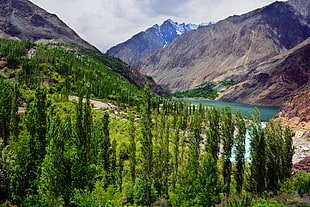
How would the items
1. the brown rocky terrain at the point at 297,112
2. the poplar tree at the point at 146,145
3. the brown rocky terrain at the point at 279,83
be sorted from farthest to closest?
the brown rocky terrain at the point at 279,83, the brown rocky terrain at the point at 297,112, the poplar tree at the point at 146,145

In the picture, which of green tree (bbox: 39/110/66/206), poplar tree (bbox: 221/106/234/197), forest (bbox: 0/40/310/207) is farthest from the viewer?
poplar tree (bbox: 221/106/234/197)

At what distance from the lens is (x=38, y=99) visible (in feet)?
63.7

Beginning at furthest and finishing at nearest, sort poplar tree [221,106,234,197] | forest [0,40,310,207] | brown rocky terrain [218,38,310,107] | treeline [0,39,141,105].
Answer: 1. brown rocky terrain [218,38,310,107]
2. treeline [0,39,141,105]
3. poplar tree [221,106,234,197]
4. forest [0,40,310,207]

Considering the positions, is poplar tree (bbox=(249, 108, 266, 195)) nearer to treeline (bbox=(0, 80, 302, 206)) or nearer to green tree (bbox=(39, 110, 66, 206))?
treeline (bbox=(0, 80, 302, 206))

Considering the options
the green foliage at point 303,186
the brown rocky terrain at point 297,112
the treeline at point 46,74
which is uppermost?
the treeline at point 46,74

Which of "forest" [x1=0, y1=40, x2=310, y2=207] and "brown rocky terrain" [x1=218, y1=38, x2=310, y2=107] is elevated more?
"brown rocky terrain" [x1=218, y1=38, x2=310, y2=107]

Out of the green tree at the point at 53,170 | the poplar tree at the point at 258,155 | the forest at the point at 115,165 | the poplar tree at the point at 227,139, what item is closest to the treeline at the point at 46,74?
the forest at the point at 115,165

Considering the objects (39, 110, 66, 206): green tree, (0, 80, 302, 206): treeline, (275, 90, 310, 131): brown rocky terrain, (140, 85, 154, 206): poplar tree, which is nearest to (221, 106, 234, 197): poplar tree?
(0, 80, 302, 206): treeline

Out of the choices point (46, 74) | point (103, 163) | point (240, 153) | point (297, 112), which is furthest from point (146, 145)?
point (297, 112)

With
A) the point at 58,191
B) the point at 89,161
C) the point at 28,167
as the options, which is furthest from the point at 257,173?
the point at 28,167

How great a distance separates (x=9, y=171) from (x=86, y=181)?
6.39m

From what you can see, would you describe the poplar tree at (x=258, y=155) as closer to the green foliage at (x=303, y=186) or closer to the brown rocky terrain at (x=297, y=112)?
the green foliage at (x=303, y=186)

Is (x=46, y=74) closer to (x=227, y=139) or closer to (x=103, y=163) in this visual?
(x=103, y=163)

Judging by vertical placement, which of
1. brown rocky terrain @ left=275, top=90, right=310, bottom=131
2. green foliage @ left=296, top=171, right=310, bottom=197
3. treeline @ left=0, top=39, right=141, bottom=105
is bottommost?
green foliage @ left=296, top=171, right=310, bottom=197
